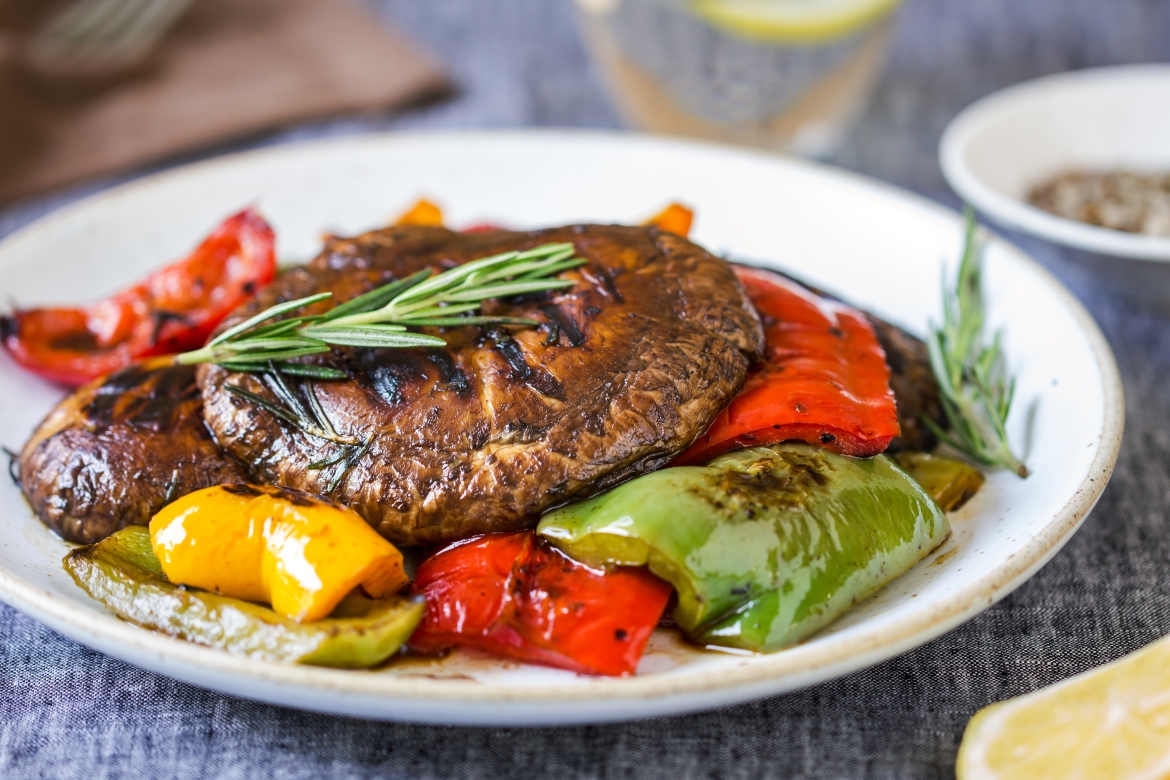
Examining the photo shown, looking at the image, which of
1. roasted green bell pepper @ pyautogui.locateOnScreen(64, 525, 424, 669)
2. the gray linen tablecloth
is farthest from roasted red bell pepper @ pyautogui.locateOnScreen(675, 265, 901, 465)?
roasted green bell pepper @ pyautogui.locateOnScreen(64, 525, 424, 669)

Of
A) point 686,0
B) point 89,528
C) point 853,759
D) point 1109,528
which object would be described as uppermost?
point 686,0

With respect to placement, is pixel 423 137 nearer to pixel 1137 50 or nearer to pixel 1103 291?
pixel 1103 291

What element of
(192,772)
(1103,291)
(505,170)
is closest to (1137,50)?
(1103,291)

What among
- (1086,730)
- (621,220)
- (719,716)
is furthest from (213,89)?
(1086,730)

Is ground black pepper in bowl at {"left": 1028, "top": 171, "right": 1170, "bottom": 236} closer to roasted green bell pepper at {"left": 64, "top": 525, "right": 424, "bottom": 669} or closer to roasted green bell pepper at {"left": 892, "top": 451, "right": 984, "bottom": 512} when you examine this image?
roasted green bell pepper at {"left": 892, "top": 451, "right": 984, "bottom": 512}

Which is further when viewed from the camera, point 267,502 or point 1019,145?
point 1019,145

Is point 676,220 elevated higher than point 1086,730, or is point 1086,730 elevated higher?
point 676,220

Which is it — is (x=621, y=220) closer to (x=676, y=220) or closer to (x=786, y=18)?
(x=676, y=220)
